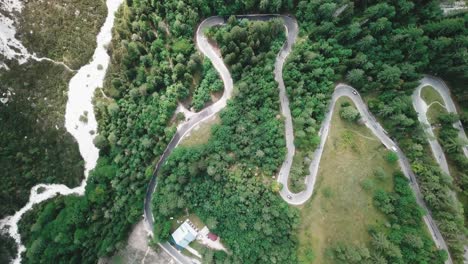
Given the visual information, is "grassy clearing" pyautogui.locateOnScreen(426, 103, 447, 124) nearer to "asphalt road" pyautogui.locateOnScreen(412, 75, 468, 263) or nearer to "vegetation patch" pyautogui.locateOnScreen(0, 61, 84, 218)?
"asphalt road" pyautogui.locateOnScreen(412, 75, 468, 263)

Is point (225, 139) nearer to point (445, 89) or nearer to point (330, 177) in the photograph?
point (330, 177)

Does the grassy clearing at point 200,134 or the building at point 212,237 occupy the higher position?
the grassy clearing at point 200,134

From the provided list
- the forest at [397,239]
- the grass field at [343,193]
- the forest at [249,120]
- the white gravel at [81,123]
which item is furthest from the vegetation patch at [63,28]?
the forest at [397,239]

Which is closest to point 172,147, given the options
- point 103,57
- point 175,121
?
point 175,121

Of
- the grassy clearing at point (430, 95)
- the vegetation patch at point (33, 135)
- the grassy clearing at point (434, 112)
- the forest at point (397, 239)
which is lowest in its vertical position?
the forest at point (397, 239)

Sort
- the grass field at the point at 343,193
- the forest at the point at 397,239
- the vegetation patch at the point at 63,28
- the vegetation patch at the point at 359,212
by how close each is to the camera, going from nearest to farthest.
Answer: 1. the forest at the point at 397,239
2. the vegetation patch at the point at 359,212
3. the grass field at the point at 343,193
4. the vegetation patch at the point at 63,28

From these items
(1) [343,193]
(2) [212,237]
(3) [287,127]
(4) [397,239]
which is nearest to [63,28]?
(3) [287,127]

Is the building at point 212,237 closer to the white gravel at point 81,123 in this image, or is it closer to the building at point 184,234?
the building at point 184,234
